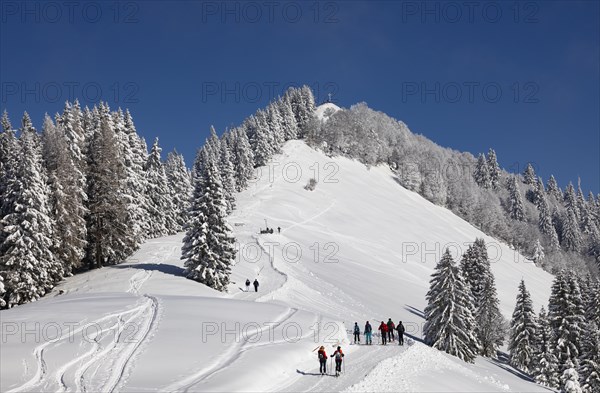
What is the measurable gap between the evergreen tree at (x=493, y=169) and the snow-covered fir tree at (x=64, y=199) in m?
149

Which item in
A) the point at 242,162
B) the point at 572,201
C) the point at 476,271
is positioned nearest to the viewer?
the point at 476,271

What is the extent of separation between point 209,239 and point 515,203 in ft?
429

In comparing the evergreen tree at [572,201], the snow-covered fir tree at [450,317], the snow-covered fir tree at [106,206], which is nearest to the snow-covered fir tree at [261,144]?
the snow-covered fir tree at [106,206]

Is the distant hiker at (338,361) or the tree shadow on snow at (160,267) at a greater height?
the tree shadow on snow at (160,267)

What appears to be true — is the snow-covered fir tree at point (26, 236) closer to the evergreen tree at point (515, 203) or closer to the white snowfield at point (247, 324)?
the white snowfield at point (247, 324)

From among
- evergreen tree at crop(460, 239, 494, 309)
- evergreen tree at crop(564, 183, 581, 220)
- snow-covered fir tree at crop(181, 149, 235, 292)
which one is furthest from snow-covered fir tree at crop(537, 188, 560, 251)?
snow-covered fir tree at crop(181, 149, 235, 292)

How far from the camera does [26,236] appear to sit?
3638 cm

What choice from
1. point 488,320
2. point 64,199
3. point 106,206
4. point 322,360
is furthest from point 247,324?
point 488,320

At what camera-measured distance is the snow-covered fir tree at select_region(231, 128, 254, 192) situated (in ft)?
331

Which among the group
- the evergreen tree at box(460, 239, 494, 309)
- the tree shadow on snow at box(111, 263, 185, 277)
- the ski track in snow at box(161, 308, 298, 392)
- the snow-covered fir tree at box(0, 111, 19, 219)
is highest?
the snow-covered fir tree at box(0, 111, 19, 219)

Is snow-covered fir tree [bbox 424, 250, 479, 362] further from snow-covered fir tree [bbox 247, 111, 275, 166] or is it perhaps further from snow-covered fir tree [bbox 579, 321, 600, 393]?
snow-covered fir tree [bbox 247, 111, 275, 166]

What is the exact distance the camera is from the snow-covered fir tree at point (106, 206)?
149 ft

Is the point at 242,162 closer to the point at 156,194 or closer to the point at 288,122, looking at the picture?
the point at 288,122

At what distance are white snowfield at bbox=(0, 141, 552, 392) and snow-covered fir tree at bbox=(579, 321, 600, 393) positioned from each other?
5.93 meters
